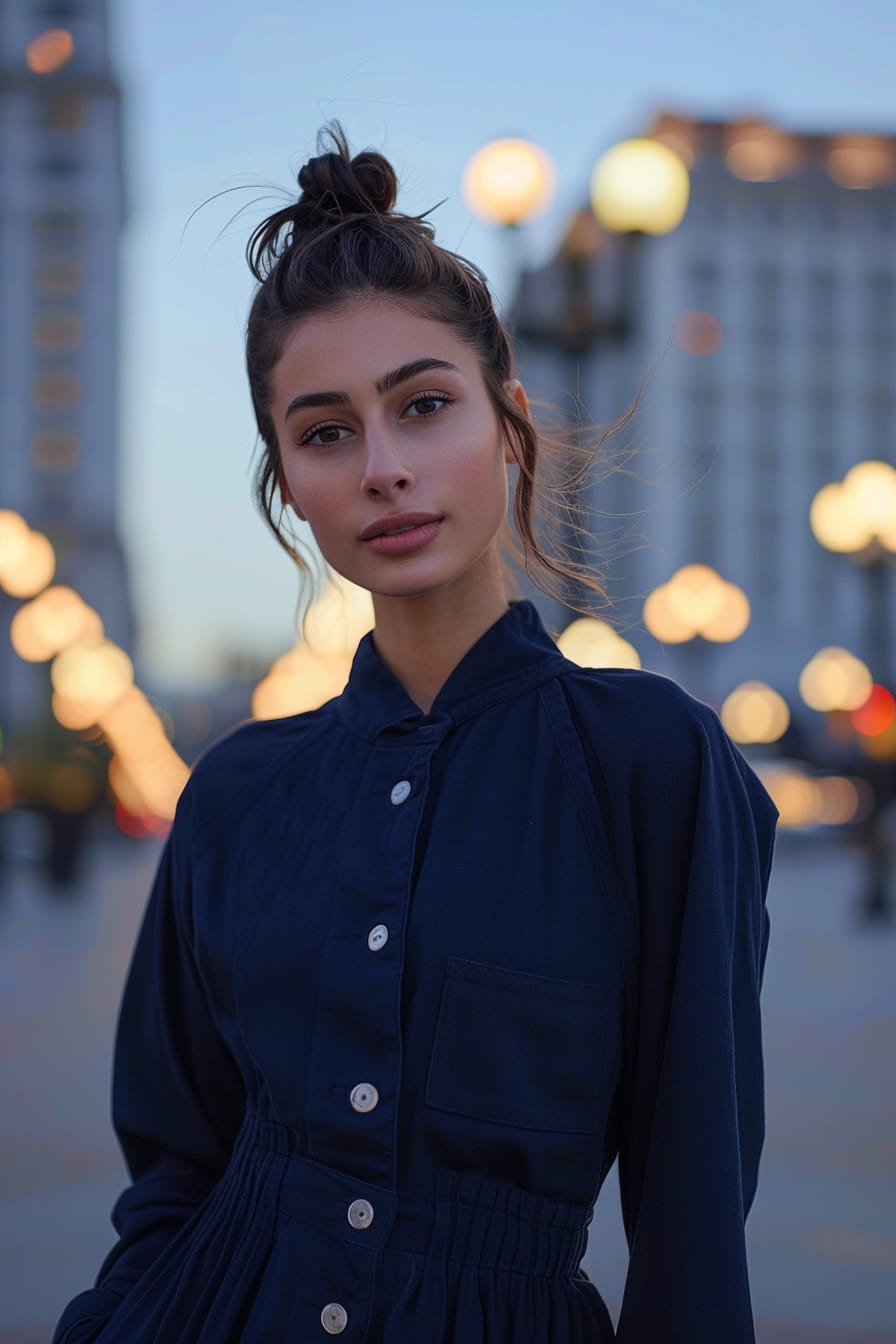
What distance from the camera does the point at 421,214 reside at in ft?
7.57

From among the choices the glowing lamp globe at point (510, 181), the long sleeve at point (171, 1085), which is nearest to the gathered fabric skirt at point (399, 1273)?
the long sleeve at point (171, 1085)

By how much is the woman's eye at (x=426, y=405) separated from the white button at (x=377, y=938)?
2.36 feet

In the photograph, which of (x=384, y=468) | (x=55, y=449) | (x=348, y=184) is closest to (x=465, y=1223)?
(x=384, y=468)

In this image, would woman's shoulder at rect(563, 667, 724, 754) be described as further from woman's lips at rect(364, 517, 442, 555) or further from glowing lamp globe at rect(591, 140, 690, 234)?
glowing lamp globe at rect(591, 140, 690, 234)

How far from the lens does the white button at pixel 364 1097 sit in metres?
1.90

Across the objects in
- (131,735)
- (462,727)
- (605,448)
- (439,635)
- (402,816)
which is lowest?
(402,816)

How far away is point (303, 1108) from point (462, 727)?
0.57 m

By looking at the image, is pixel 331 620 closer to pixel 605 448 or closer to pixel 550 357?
pixel 605 448

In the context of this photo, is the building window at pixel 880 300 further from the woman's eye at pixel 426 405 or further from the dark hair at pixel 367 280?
the woman's eye at pixel 426 405

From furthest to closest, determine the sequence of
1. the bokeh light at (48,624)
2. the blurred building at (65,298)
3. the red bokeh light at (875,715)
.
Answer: the blurred building at (65,298)
the bokeh light at (48,624)
the red bokeh light at (875,715)

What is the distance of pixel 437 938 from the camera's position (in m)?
1.93

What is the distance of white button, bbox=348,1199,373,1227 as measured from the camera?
1.90 meters

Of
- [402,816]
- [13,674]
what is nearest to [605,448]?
[402,816]

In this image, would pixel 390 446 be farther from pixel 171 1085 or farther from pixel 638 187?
pixel 638 187
